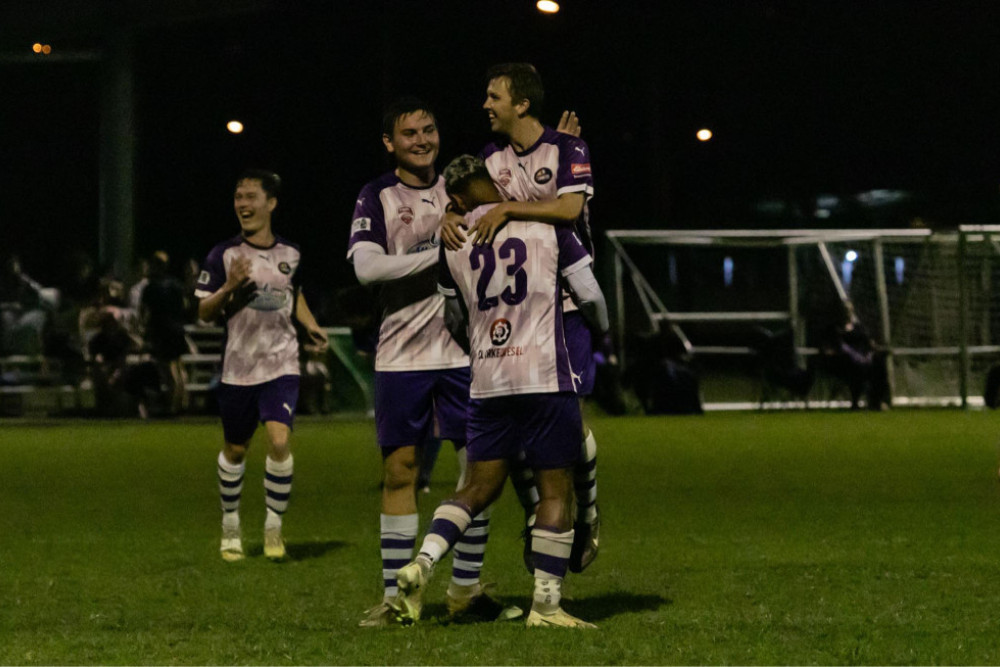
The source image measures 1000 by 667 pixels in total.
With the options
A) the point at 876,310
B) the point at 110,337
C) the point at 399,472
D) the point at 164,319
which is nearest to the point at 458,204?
the point at 399,472

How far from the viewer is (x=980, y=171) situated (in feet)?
141

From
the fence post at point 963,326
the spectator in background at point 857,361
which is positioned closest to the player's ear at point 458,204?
the fence post at point 963,326

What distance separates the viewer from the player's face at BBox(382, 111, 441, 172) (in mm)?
6293

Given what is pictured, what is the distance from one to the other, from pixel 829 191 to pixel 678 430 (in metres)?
25.9

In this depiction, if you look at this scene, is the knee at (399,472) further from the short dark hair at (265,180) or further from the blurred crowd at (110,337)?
the blurred crowd at (110,337)

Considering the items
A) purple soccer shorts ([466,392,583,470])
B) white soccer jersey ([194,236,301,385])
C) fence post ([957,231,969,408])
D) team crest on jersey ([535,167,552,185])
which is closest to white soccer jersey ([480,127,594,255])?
team crest on jersey ([535,167,552,185])

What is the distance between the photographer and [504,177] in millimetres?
5945

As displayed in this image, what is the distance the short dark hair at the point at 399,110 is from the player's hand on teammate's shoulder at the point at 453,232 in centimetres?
77

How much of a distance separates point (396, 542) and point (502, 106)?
180cm

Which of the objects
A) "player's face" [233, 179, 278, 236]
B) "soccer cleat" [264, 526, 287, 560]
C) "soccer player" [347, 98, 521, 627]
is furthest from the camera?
"player's face" [233, 179, 278, 236]

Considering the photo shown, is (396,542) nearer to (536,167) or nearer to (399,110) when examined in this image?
(536,167)

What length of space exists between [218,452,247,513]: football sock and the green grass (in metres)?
0.29

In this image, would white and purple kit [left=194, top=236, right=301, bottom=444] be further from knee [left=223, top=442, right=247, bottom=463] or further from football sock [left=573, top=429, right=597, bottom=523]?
A: football sock [left=573, top=429, right=597, bottom=523]

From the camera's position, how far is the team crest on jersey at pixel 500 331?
18.4 feet
